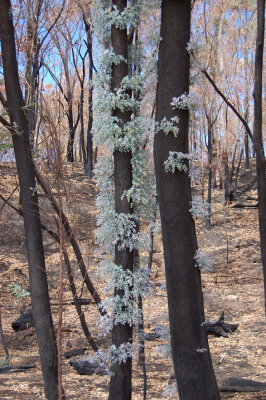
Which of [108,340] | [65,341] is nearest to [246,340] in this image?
[108,340]

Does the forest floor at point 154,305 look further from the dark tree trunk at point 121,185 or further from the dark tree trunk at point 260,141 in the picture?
the dark tree trunk at point 260,141

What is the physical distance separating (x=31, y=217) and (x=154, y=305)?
8346mm

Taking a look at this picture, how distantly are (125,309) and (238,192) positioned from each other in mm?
19919

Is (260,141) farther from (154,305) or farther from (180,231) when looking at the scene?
(154,305)

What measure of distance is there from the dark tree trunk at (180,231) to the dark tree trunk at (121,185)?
1137mm

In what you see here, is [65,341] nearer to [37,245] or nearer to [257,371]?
[257,371]

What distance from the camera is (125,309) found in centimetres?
544

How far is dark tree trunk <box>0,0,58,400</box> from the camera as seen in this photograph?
17.8 feet

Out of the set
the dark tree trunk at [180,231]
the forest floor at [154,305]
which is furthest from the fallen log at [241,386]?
the dark tree trunk at [180,231]

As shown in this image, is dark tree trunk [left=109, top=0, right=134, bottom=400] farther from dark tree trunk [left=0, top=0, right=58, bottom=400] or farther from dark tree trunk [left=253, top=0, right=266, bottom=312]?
dark tree trunk [left=253, top=0, right=266, bottom=312]

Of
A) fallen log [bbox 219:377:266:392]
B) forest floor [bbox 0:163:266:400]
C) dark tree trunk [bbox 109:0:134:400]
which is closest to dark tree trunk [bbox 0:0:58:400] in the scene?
forest floor [bbox 0:163:266:400]

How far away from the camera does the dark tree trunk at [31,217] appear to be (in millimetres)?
5426

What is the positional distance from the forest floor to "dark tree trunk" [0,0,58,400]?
1.29 feet

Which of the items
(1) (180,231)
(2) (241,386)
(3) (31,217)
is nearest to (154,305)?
(2) (241,386)
